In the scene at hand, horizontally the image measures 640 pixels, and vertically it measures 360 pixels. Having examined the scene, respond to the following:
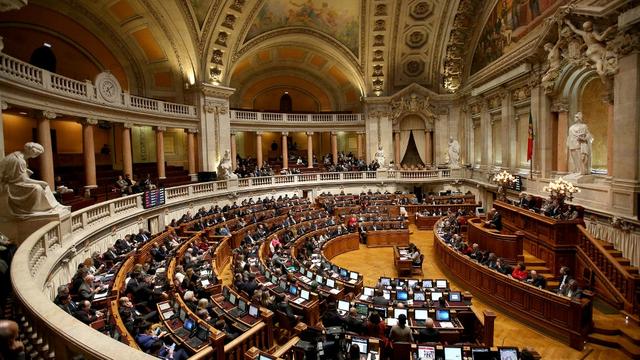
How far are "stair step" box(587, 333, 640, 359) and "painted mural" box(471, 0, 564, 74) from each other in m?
12.2

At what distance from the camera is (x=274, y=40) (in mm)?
26250

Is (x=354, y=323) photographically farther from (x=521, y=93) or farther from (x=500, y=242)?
(x=521, y=93)

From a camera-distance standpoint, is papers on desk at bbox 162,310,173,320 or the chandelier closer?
papers on desk at bbox 162,310,173,320

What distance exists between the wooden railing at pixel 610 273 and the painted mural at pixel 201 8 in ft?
65.1

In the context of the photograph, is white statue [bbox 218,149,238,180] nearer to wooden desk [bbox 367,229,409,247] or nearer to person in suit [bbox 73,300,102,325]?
wooden desk [bbox 367,229,409,247]

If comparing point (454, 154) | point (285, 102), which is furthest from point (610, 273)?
point (285, 102)

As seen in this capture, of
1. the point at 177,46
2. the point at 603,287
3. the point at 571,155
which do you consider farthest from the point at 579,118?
the point at 177,46

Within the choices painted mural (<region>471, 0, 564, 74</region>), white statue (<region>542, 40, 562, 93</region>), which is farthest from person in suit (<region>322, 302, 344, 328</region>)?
painted mural (<region>471, 0, 564, 74</region>)

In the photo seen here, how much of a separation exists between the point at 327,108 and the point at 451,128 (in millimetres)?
11452

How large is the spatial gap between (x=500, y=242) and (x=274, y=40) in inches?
814

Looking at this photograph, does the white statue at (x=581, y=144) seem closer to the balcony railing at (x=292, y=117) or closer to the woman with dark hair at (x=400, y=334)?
the woman with dark hair at (x=400, y=334)

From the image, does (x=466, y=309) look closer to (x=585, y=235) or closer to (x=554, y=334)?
(x=554, y=334)

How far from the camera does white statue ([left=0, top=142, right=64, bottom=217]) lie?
7234mm

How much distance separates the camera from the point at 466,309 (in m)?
8.31
